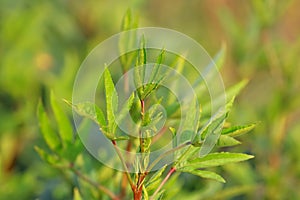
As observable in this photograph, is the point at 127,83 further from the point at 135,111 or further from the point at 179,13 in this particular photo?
the point at 179,13

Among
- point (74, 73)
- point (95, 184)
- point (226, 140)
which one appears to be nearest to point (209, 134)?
point (226, 140)

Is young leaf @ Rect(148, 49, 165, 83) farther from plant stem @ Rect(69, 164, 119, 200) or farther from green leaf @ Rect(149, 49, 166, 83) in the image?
plant stem @ Rect(69, 164, 119, 200)

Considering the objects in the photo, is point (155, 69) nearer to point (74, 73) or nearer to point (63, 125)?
point (63, 125)

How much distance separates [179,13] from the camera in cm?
215

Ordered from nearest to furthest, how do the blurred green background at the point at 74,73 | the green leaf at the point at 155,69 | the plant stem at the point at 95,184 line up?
1. the green leaf at the point at 155,69
2. the plant stem at the point at 95,184
3. the blurred green background at the point at 74,73

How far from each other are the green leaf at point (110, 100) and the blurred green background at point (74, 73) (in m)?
0.33

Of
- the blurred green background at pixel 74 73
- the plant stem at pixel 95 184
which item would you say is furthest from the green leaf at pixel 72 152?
the blurred green background at pixel 74 73

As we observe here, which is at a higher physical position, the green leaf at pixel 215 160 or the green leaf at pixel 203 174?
the green leaf at pixel 215 160

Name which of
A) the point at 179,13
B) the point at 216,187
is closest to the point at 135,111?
the point at 216,187

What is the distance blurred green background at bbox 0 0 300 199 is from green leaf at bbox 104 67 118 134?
0.33m

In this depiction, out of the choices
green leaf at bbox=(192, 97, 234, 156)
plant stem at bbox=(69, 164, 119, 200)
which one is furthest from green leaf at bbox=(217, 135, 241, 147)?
plant stem at bbox=(69, 164, 119, 200)

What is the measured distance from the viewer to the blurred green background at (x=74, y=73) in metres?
1.01

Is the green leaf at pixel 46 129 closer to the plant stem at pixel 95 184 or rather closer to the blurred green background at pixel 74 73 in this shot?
the plant stem at pixel 95 184

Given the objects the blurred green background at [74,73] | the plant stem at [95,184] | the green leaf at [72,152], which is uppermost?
the blurred green background at [74,73]
